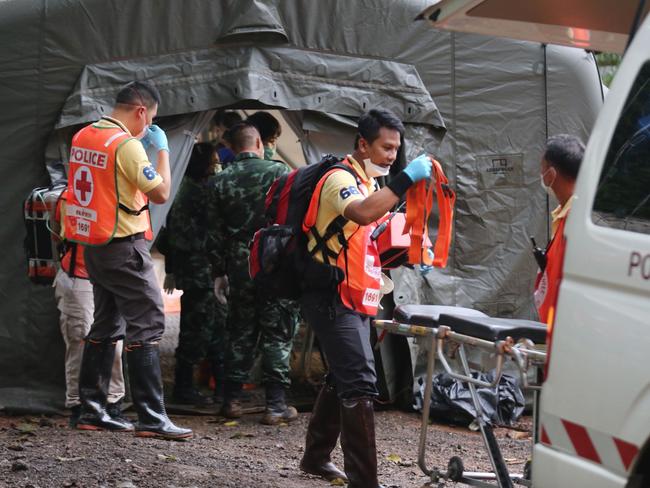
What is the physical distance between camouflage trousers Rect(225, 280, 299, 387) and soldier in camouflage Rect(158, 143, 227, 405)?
55 centimetres

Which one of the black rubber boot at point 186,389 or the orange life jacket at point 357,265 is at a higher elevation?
the orange life jacket at point 357,265

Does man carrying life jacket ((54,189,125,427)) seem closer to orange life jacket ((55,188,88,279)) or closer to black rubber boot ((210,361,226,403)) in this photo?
orange life jacket ((55,188,88,279))

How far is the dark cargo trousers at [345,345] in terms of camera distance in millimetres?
5102

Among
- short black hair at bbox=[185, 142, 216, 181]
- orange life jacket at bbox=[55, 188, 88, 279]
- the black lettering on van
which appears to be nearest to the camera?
the black lettering on van

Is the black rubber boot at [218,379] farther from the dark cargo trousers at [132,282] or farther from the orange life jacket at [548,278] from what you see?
the orange life jacket at [548,278]

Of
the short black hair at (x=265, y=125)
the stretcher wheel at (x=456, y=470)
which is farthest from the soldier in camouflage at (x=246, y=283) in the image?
the stretcher wheel at (x=456, y=470)

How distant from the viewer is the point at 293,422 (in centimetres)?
761

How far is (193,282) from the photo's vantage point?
8117 mm

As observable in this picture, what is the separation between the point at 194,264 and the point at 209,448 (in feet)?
6.24

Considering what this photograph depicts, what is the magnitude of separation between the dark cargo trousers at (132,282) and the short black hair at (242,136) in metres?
1.31

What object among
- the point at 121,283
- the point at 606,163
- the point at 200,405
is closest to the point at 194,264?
the point at 200,405

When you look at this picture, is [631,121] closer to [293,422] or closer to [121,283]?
[121,283]

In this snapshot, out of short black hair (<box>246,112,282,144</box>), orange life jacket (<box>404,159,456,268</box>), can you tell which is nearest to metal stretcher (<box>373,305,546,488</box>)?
orange life jacket (<box>404,159,456,268</box>)

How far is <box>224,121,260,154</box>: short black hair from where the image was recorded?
24.6 ft
